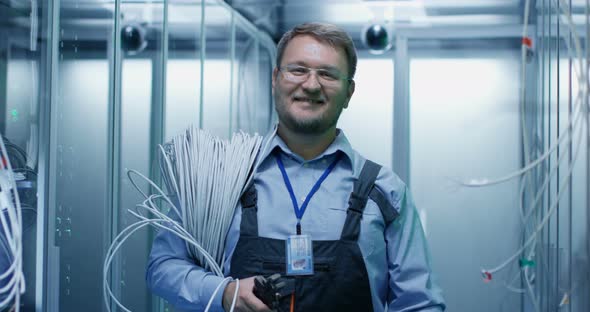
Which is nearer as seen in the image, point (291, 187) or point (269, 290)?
point (269, 290)

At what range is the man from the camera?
1.45 meters

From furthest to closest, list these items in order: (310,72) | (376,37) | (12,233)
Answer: (376,37) < (310,72) < (12,233)

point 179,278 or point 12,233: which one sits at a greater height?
point 12,233

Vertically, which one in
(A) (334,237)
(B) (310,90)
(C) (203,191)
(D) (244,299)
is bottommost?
(D) (244,299)

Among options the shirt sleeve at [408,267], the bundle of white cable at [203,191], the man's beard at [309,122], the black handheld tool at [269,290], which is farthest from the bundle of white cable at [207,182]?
the shirt sleeve at [408,267]

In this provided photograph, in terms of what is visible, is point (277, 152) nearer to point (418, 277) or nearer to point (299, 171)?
point (299, 171)

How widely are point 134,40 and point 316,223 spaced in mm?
1375

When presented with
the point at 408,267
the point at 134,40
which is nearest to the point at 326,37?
the point at 408,267

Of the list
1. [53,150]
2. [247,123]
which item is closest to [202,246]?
[53,150]

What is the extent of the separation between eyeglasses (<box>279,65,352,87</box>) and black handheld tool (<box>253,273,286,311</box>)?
19.8 inches

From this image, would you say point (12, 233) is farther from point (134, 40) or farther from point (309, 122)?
point (134, 40)

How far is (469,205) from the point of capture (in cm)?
353

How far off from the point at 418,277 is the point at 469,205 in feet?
7.07

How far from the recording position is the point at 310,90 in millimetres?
1531
